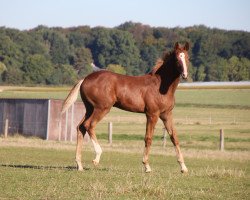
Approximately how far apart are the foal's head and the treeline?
9623 cm

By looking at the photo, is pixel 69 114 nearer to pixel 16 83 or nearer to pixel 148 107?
pixel 148 107

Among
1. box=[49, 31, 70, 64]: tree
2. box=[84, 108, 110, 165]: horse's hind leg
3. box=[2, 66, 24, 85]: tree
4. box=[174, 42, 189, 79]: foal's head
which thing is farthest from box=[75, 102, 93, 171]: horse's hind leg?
box=[49, 31, 70, 64]: tree

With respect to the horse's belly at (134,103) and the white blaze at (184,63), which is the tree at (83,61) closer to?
the horse's belly at (134,103)

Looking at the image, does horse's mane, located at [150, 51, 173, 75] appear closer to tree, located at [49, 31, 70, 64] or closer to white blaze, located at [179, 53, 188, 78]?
white blaze, located at [179, 53, 188, 78]

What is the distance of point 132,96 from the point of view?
1554cm

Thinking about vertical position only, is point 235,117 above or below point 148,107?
below

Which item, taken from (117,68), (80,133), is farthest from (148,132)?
(117,68)

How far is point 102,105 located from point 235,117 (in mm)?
57044

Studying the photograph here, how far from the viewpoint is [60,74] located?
382 ft

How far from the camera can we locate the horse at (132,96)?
15.4m

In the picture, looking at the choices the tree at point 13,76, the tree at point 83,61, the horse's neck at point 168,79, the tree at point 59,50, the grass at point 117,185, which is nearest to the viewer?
the grass at point 117,185

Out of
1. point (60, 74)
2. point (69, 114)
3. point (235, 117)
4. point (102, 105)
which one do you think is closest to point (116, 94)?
point (102, 105)

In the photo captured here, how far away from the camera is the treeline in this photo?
117m

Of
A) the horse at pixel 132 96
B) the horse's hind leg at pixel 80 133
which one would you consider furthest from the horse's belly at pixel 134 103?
the horse's hind leg at pixel 80 133
